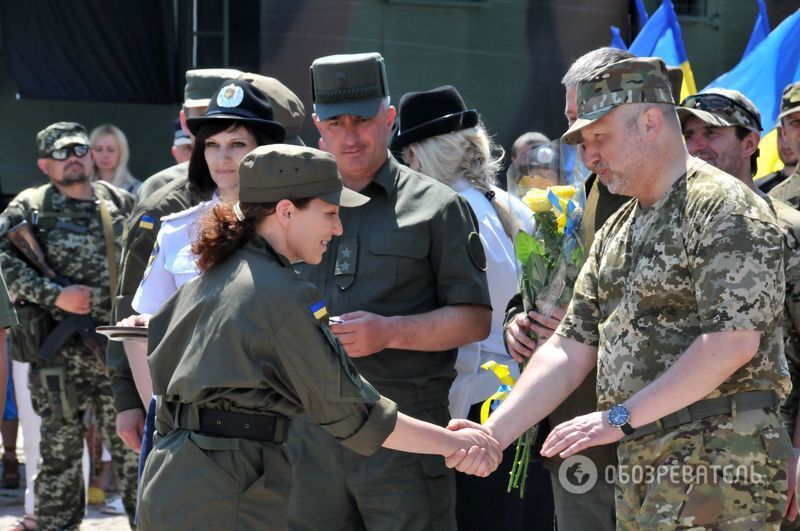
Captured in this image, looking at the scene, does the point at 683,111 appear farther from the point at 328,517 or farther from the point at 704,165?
the point at 328,517

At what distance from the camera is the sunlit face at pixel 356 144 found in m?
4.51

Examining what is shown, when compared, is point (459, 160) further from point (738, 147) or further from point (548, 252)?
point (738, 147)

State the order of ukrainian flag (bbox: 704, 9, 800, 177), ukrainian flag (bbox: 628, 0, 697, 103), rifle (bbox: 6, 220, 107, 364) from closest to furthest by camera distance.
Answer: rifle (bbox: 6, 220, 107, 364), ukrainian flag (bbox: 704, 9, 800, 177), ukrainian flag (bbox: 628, 0, 697, 103)

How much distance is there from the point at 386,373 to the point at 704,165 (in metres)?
1.47

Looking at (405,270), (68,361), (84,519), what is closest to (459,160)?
(405,270)

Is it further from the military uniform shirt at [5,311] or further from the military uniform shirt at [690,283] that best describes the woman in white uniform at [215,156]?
the military uniform shirt at [690,283]

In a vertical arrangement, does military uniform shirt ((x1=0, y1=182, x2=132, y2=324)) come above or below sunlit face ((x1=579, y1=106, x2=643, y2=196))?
below

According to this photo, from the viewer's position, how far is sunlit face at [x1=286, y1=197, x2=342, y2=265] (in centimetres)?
351

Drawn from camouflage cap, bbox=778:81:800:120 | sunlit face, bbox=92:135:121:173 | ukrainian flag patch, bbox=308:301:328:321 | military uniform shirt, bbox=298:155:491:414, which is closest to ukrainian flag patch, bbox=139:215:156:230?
military uniform shirt, bbox=298:155:491:414

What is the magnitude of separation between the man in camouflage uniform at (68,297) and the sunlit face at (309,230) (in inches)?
143

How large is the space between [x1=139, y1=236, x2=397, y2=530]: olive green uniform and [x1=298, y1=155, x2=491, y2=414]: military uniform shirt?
90 cm

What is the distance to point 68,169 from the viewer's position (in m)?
7.45

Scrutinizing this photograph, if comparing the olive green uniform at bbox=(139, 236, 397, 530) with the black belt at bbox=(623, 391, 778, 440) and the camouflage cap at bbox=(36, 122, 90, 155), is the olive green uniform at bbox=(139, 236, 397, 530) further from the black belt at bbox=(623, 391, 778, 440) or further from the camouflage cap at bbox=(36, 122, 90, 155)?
the camouflage cap at bbox=(36, 122, 90, 155)

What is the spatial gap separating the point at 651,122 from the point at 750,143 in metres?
1.21
